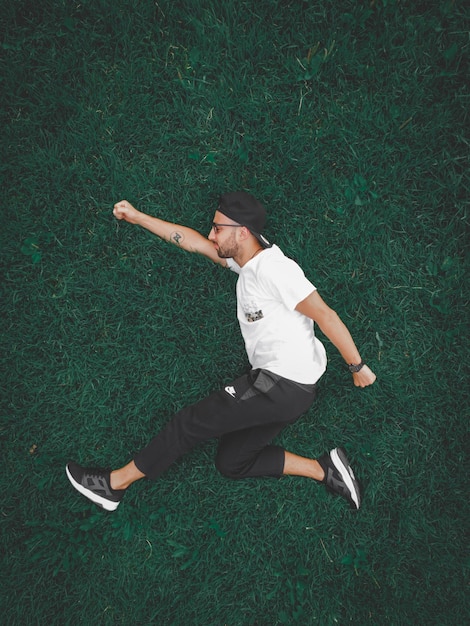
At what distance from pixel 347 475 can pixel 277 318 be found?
1.56 metres

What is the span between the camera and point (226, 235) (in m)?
2.81

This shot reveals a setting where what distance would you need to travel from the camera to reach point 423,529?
333cm

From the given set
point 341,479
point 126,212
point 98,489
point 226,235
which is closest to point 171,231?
point 126,212

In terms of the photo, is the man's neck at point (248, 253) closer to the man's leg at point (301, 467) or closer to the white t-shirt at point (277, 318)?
the white t-shirt at point (277, 318)

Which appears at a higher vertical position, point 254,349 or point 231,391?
point 254,349

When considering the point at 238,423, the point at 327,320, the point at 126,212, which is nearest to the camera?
the point at 327,320

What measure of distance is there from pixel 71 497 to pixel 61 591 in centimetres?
79

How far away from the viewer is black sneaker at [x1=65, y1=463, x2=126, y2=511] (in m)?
3.17

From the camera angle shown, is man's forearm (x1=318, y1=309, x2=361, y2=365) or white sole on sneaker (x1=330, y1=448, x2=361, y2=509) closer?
man's forearm (x1=318, y1=309, x2=361, y2=365)

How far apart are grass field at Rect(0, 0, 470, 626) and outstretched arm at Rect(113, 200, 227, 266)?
0.12 m

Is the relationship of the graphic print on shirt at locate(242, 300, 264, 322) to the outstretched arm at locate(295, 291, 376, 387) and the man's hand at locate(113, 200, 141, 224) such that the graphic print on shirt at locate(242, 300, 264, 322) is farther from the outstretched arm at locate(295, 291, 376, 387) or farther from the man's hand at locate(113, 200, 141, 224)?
the man's hand at locate(113, 200, 141, 224)

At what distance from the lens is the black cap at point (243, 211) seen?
9.09 ft

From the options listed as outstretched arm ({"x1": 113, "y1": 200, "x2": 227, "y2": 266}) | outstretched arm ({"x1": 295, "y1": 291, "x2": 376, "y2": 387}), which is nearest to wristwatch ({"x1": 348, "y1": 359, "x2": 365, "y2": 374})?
outstretched arm ({"x1": 295, "y1": 291, "x2": 376, "y2": 387})

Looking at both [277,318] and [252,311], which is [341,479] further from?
[252,311]
